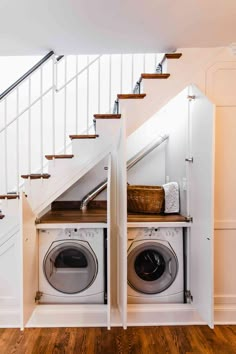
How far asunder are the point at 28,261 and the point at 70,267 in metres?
0.53

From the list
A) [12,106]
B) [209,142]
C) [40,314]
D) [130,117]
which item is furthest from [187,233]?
[12,106]

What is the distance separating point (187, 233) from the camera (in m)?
3.12

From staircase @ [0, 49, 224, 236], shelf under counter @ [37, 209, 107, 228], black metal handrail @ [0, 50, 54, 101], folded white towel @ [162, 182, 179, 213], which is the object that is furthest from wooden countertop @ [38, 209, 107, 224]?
black metal handrail @ [0, 50, 54, 101]

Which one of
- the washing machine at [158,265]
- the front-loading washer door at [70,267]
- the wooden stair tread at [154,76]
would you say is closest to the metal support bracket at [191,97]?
the wooden stair tread at [154,76]

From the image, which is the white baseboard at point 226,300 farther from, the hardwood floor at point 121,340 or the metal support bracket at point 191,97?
the metal support bracket at point 191,97

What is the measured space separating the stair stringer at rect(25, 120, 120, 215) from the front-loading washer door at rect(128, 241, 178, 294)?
95cm

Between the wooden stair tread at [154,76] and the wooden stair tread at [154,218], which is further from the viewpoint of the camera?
the wooden stair tread at [154,218]

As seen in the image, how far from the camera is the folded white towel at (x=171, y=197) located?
3.33 metres

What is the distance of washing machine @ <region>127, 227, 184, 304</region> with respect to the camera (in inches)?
122

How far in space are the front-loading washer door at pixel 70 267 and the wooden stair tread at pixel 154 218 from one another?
0.54 metres

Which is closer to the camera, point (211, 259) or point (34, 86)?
point (211, 259)

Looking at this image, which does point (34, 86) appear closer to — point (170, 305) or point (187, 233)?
point (187, 233)

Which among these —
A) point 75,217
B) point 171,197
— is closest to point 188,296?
point 171,197

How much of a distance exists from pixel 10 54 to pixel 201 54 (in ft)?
6.12
